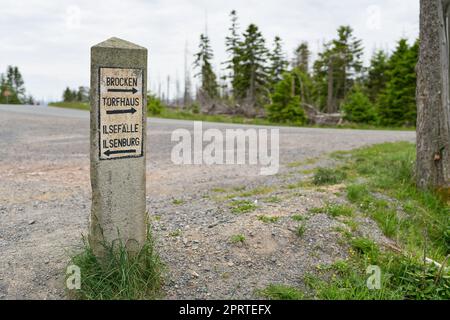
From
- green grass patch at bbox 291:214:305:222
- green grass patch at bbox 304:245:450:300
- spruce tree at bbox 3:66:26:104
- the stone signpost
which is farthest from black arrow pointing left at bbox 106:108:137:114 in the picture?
spruce tree at bbox 3:66:26:104

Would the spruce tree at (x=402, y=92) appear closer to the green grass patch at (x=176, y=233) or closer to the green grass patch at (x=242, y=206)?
the green grass patch at (x=242, y=206)

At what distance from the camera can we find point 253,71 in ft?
111

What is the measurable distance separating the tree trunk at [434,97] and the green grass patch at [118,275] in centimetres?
518

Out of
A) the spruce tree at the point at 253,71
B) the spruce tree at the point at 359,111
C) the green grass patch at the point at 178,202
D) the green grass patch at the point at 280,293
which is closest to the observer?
the green grass patch at the point at 280,293

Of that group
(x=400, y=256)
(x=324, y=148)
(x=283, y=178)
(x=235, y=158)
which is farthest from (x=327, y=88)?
(x=400, y=256)

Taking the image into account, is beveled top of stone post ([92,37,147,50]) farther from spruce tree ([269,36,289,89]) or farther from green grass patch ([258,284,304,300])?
spruce tree ([269,36,289,89])

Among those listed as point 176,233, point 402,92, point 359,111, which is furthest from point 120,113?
point 402,92

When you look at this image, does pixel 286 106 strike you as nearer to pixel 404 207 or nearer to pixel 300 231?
pixel 404 207

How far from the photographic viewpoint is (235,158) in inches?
408

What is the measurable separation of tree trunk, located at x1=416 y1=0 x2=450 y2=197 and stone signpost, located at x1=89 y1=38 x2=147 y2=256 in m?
5.12

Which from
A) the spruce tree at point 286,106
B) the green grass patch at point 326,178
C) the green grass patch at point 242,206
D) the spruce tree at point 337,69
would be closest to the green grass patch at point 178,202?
the green grass patch at point 242,206

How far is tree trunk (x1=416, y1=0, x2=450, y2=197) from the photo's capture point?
19.8ft

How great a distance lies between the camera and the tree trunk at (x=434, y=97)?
238 inches
